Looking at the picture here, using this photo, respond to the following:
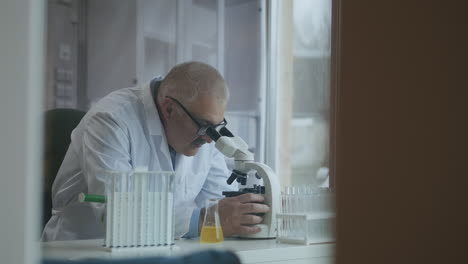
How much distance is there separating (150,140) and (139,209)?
32.5 inches

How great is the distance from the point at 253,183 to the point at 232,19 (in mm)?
1534

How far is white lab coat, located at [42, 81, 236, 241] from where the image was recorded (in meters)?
1.74

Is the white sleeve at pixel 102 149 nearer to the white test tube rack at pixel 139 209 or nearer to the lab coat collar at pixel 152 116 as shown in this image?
the lab coat collar at pixel 152 116

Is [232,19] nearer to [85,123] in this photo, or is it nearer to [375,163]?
[85,123]

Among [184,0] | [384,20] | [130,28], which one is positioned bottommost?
[384,20]

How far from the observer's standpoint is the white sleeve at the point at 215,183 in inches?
80.8

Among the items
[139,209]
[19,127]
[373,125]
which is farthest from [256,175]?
[19,127]

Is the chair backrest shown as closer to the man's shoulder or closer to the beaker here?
the man's shoulder

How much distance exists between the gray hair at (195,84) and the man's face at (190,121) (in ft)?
0.08

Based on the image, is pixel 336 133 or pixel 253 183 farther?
pixel 253 183

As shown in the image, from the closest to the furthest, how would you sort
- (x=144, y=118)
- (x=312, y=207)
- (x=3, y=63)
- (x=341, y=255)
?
(x=3, y=63) → (x=341, y=255) → (x=312, y=207) → (x=144, y=118)

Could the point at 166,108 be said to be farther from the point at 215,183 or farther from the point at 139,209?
the point at 139,209

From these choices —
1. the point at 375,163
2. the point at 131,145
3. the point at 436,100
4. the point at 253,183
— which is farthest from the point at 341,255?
the point at 131,145

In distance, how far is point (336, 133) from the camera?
0.65 metres
